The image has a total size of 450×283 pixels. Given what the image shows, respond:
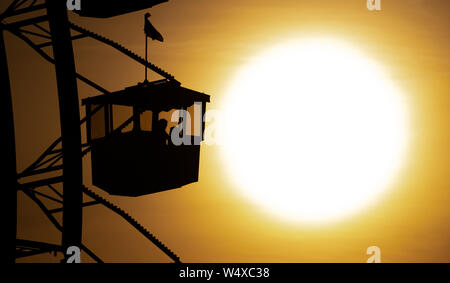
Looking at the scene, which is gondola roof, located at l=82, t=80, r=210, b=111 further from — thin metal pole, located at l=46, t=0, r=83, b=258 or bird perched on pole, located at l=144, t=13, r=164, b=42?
thin metal pole, located at l=46, t=0, r=83, b=258

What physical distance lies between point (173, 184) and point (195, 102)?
8.31 feet

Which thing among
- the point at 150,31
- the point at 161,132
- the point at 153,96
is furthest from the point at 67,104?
the point at 150,31

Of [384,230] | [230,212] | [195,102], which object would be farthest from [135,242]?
[195,102]

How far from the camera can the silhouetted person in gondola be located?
1360 centimetres

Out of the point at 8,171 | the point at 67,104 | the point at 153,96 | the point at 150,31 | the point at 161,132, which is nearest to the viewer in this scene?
the point at 8,171

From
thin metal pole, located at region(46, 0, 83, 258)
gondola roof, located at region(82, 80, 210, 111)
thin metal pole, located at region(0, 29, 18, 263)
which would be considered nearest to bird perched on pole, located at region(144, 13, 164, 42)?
gondola roof, located at region(82, 80, 210, 111)

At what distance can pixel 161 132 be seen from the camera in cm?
1376

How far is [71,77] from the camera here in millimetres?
9047

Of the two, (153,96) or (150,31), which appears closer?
(153,96)

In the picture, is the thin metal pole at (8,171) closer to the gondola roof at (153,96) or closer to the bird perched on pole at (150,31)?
the gondola roof at (153,96)

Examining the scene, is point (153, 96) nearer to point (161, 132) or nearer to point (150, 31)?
point (161, 132)

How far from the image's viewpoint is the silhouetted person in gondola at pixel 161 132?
44.6 feet
